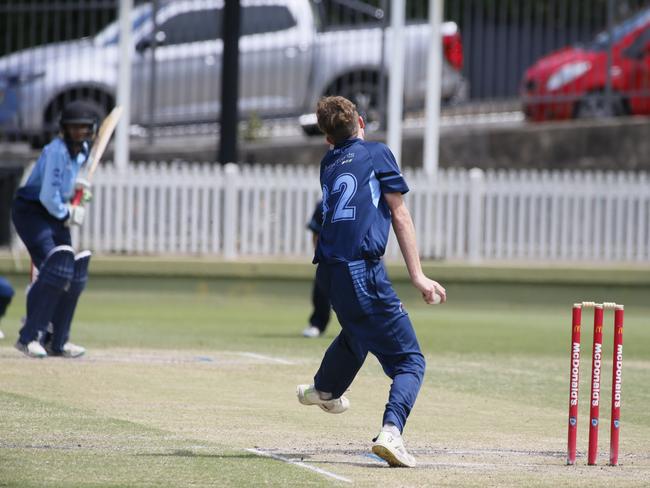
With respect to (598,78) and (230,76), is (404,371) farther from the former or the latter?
(598,78)

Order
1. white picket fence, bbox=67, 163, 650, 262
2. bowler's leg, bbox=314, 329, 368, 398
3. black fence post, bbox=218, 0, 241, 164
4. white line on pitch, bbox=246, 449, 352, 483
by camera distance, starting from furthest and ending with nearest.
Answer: black fence post, bbox=218, 0, 241, 164 < white picket fence, bbox=67, 163, 650, 262 < bowler's leg, bbox=314, 329, 368, 398 < white line on pitch, bbox=246, 449, 352, 483

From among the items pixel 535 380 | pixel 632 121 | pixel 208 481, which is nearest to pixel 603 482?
pixel 208 481

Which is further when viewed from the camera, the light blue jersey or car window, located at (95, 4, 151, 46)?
car window, located at (95, 4, 151, 46)

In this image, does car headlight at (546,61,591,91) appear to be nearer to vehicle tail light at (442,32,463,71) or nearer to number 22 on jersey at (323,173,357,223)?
vehicle tail light at (442,32,463,71)

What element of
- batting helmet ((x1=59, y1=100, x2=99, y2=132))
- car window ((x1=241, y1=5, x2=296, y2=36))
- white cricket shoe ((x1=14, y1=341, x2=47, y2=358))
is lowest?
white cricket shoe ((x1=14, y1=341, x2=47, y2=358))

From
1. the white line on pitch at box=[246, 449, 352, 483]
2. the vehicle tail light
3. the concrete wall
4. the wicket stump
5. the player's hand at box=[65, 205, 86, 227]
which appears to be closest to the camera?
the white line on pitch at box=[246, 449, 352, 483]

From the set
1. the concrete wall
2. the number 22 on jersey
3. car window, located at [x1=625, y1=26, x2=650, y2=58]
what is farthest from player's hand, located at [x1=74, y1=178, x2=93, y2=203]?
car window, located at [x1=625, y1=26, x2=650, y2=58]

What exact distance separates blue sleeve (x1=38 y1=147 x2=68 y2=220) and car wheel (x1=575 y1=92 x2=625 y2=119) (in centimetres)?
1101

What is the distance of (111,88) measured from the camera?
20406 mm

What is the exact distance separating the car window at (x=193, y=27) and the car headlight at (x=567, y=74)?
184 inches

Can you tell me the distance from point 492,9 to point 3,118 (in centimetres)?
671

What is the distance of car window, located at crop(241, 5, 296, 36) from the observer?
20.5m

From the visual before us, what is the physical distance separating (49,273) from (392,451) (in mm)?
4627

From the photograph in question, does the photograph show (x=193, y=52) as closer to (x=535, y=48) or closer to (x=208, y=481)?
(x=535, y=48)
